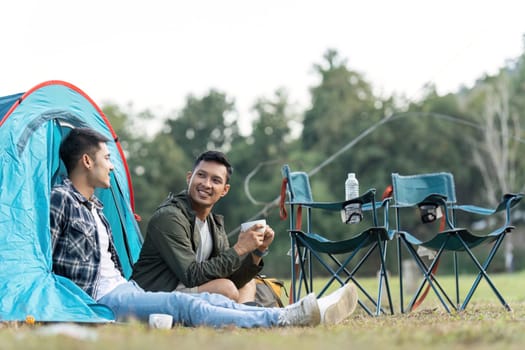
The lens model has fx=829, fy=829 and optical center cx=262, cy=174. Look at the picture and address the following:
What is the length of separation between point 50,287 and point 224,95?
85.3 feet

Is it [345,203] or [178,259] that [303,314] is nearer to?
[178,259]

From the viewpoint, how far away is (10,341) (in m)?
2.28

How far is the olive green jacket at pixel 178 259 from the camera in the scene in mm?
3578

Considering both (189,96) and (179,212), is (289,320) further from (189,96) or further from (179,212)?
(189,96)

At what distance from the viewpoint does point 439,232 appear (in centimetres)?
436

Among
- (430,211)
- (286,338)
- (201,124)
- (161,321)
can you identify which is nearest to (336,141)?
(201,124)

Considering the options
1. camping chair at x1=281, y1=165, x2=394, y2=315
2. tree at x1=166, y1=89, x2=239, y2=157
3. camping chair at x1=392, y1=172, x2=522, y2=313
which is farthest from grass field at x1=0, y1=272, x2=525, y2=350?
tree at x1=166, y1=89, x2=239, y2=157

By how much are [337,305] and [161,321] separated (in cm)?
68

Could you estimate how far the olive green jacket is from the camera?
358cm

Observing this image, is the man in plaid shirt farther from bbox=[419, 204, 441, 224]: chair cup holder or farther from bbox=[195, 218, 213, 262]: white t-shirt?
bbox=[419, 204, 441, 224]: chair cup holder

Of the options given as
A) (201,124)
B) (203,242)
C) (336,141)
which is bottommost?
(203,242)

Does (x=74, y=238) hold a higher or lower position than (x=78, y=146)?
lower

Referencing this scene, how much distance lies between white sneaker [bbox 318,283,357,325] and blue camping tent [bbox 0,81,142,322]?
0.87 m

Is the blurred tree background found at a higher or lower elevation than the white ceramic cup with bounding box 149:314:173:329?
higher
